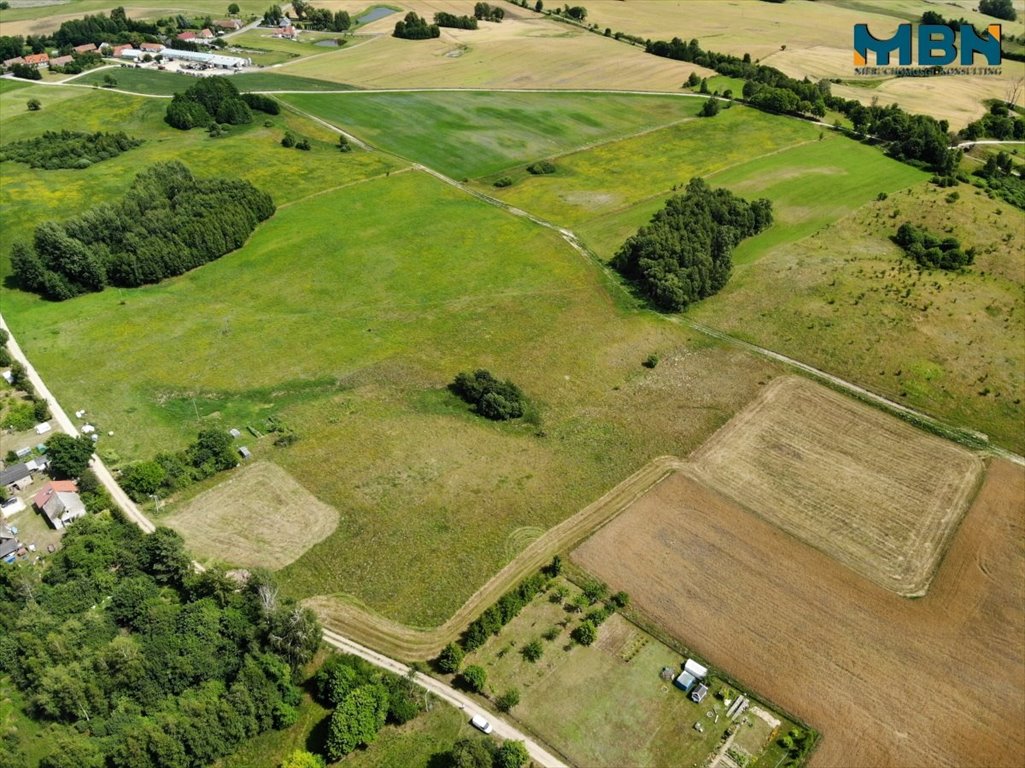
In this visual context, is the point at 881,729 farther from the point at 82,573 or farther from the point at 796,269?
the point at 796,269

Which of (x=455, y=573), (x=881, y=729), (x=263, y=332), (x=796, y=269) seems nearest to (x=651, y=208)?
(x=796, y=269)

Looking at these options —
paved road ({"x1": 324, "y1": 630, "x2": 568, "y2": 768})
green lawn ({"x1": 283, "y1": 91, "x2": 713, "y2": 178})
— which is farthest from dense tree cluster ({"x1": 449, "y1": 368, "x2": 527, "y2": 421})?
green lawn ({"x1": 283, "y1": 91, "x2": 713, "y2": 178})

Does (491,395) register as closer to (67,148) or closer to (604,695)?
(604,695)

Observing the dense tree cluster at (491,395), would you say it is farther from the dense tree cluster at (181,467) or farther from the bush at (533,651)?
the bush at (533,651)

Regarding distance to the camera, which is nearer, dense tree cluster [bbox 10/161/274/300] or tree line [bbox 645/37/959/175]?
dense tree cluster [bbox 10/161/274/300]

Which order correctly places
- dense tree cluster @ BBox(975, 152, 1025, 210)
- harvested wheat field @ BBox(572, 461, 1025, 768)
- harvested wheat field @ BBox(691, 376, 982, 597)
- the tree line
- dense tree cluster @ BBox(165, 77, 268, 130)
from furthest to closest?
dense tree cluster @ BBox(165, 77, 268, 130) → the tree line → dense tree cluster @ BBox(975, 152, 1025, 210) → harvested wheat field @ BBox(691, 376, 982, 597) → harvested wheat field @ BBox(572, 461, 1025, 768)

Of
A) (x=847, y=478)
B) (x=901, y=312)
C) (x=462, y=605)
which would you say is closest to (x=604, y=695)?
(x=462, y=605)

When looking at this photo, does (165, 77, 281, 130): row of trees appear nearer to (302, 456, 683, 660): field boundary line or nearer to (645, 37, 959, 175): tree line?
(645, 37, 959, 175): tree line
